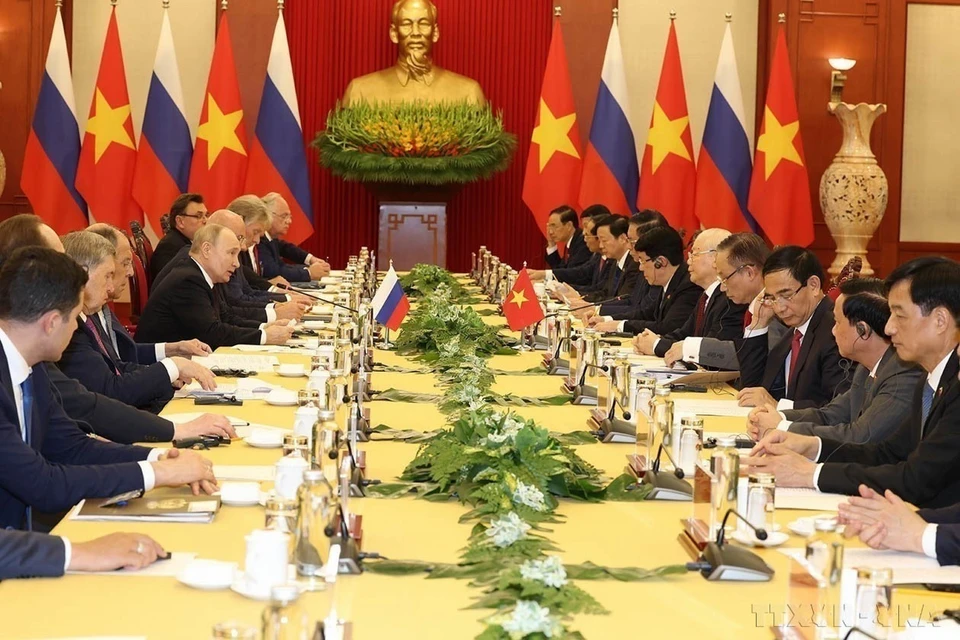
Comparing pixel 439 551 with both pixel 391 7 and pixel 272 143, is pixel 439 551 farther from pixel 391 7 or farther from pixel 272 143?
pixel 391 7

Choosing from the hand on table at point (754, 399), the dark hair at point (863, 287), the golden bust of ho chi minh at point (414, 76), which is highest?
the golden bust of ho chi minh at point (414, 76)

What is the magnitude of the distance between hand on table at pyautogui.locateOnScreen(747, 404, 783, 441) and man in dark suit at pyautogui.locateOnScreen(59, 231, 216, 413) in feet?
5.78

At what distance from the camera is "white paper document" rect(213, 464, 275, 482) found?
3055 millimetres

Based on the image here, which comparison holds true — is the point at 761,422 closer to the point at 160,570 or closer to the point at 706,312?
the point at 160,570

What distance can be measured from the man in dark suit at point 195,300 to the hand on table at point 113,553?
3901 millimetres

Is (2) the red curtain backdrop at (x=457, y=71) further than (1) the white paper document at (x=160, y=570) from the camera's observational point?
Yes

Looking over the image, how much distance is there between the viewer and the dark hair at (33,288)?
2961 millimetres

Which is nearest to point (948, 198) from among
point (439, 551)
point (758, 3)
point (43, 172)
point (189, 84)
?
point (758, 3)

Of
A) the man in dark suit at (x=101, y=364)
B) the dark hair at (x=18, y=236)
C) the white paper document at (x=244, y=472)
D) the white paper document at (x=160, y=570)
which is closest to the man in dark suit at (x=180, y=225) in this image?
the man in dark suit at (x=101, y=364)

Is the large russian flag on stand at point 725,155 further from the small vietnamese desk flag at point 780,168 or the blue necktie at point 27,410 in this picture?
the blue necktie at point 27,410

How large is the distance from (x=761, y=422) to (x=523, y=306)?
89.7 inches

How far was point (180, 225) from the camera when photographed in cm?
797

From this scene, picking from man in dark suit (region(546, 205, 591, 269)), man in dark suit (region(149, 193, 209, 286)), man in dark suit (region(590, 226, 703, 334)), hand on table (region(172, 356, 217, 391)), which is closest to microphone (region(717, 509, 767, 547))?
hand on table (region(172, 356, 217, 391))

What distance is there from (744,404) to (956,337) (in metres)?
1.20
